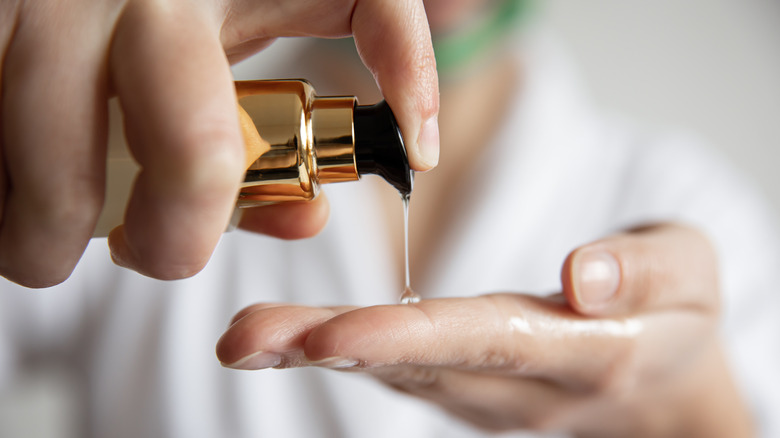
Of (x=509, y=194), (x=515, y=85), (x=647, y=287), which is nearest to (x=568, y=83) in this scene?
(x=515, y=85)

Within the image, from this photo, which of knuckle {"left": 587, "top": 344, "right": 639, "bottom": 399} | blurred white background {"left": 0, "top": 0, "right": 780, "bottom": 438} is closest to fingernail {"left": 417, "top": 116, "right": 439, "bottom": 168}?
knuckle {"left": 587, "top": 344, "right": 639, "bottom": 399}

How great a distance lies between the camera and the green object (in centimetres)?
101

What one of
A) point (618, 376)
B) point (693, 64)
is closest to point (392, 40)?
point (618, 376)

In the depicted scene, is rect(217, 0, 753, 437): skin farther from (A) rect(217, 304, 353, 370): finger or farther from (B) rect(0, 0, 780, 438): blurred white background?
(B) rect(0, 0, 780, 438): blurred white background

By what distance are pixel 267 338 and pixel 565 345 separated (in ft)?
0.88

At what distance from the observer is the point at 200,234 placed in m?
0.30

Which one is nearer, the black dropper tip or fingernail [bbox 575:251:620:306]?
the black dropper tip

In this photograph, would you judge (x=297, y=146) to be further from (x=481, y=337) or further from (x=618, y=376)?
(x=618, y=376)

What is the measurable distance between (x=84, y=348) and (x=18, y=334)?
4.1 inches

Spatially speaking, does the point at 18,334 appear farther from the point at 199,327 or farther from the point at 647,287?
the point at 647,287

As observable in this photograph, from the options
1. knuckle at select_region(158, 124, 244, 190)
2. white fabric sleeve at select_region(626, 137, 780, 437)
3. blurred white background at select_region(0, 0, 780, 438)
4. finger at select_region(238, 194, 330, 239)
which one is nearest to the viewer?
knuckle at select_region(158, 124, 244, 190)

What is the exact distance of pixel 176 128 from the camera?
0.88 feet

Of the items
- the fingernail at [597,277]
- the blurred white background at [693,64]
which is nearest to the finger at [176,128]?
the fingernail at [597,277]

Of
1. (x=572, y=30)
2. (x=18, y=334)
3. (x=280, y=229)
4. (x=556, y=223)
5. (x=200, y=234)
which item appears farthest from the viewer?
(x=572, y=30)
